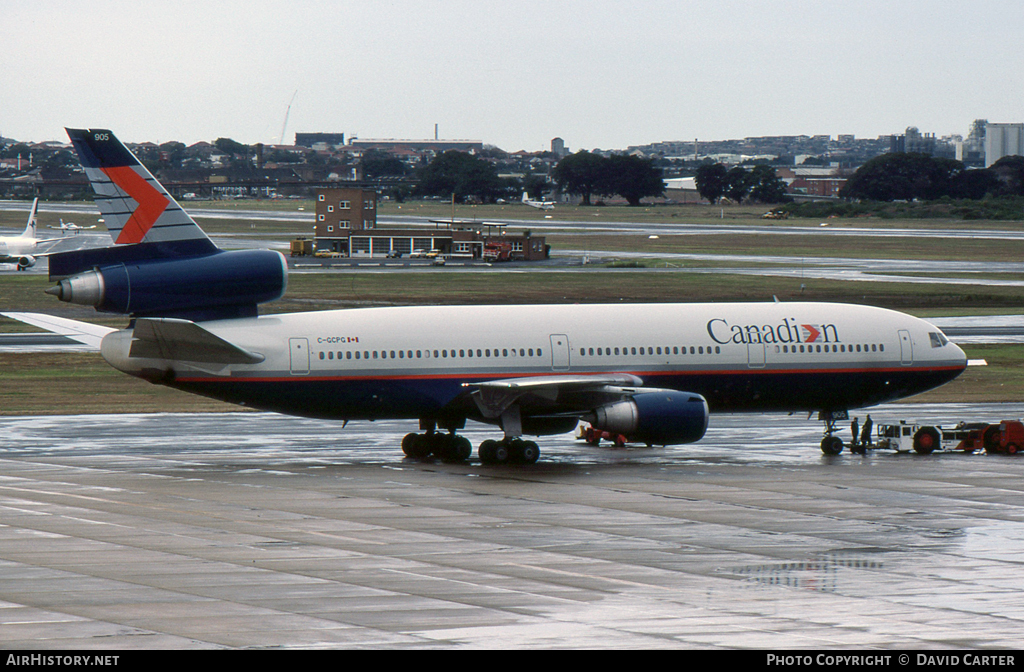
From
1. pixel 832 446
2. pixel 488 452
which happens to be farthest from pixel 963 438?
pixel 488 452

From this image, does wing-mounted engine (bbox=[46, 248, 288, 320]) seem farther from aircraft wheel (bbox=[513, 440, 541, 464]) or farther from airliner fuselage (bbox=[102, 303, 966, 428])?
aircraft wheel (bbox=[513, 440, 541, 464])

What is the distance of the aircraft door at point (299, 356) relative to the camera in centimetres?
3788

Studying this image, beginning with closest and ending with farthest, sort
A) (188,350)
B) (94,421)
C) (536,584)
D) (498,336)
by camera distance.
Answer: (536,584)
(188,350)
(498,336)
(94,421)

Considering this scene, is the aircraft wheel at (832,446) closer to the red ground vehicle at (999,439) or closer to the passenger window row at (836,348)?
the passenger window row at (836,348)

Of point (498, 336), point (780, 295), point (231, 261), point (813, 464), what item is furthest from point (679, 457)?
point (780, 295)

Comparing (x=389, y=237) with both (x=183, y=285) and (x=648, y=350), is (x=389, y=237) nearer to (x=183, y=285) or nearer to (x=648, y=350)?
(x=648, y=350)

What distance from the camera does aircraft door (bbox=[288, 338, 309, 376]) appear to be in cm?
3788

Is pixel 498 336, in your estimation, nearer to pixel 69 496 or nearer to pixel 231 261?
pixel 231 261

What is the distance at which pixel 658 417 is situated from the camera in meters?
37.5

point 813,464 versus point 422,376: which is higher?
point 422,376

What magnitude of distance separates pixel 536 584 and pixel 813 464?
18.1 m

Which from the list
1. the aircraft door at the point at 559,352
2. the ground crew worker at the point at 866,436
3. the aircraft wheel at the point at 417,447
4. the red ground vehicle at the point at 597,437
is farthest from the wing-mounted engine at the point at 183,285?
the ground crew worker at the point at 866,436

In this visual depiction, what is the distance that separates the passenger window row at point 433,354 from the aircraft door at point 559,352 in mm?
413

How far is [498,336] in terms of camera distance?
39.5 metres
